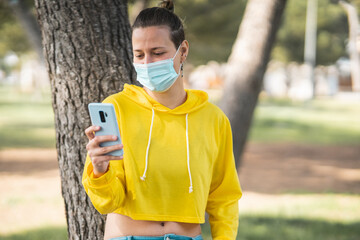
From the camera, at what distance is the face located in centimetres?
206

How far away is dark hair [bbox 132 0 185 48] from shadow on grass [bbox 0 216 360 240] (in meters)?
4.05

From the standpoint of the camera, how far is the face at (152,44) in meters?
2.06

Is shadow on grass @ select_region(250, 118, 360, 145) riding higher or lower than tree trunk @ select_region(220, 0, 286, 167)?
lower

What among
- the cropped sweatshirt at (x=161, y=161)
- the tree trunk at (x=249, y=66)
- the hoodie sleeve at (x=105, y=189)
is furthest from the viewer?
the tree trunk at (x=249, y=66)

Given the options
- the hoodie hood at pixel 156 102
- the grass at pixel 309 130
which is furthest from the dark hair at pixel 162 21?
the grass at pixel 309 130

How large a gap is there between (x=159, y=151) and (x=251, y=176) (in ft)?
27.7

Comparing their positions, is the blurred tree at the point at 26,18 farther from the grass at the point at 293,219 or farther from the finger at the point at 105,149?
the finger at the point at 105,149

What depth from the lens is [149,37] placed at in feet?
6.75

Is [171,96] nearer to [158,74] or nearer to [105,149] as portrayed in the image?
[158,74]

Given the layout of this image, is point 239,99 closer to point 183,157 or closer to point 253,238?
point 253,238

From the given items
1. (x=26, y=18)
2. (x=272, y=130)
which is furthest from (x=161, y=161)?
(x=272, y=130)

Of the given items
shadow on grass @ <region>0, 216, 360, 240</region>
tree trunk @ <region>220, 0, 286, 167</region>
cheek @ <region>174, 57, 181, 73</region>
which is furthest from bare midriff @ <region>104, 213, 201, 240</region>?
shadow on grass @ <region>0, 216, 360, 240</region>

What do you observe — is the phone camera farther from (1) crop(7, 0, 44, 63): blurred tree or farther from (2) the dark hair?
(1) crop(7, 0, 44, 63): blurred tree

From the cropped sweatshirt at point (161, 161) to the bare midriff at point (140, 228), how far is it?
3 cm
